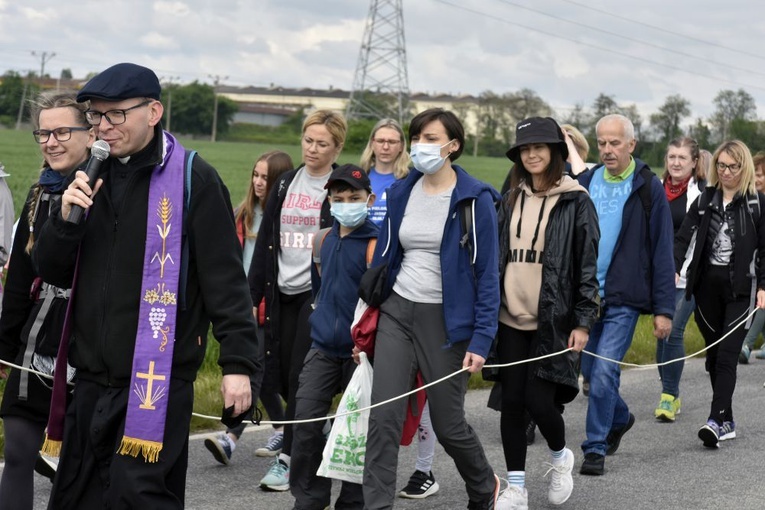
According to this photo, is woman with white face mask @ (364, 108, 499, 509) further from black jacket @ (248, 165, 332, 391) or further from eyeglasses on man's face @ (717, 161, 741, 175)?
eyeglasses on man's face @ (717, 161, 741, 175)

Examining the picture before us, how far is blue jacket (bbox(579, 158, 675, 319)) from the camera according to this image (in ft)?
24.0

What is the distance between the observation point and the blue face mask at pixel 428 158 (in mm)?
5793

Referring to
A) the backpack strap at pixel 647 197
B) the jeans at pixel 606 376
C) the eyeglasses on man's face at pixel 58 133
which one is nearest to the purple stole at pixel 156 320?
the eyeglasses on man's face at pixel 58 133

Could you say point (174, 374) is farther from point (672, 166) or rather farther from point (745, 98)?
point (745, 98)

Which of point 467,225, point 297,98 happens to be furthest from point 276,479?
point 297,98

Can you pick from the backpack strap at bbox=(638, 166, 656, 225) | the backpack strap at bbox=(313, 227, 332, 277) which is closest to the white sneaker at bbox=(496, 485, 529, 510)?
the backpack strap at bbox=(313, 227, 332, 277)

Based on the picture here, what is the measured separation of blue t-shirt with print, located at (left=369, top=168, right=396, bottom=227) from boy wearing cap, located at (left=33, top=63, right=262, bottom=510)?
332cm

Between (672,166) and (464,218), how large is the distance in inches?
190

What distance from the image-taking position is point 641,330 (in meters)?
13.2

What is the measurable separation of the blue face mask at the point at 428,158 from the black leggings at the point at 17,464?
2246 mm

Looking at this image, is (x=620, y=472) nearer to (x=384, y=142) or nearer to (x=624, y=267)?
(x=624, y=267)

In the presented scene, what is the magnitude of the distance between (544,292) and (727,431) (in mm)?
2794

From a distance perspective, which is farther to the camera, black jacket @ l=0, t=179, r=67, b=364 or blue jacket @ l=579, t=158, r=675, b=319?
blue jacket @ l=579, t=158, r=675, b=319

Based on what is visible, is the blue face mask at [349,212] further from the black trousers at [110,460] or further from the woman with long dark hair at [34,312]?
the black trousers at [110,460]
